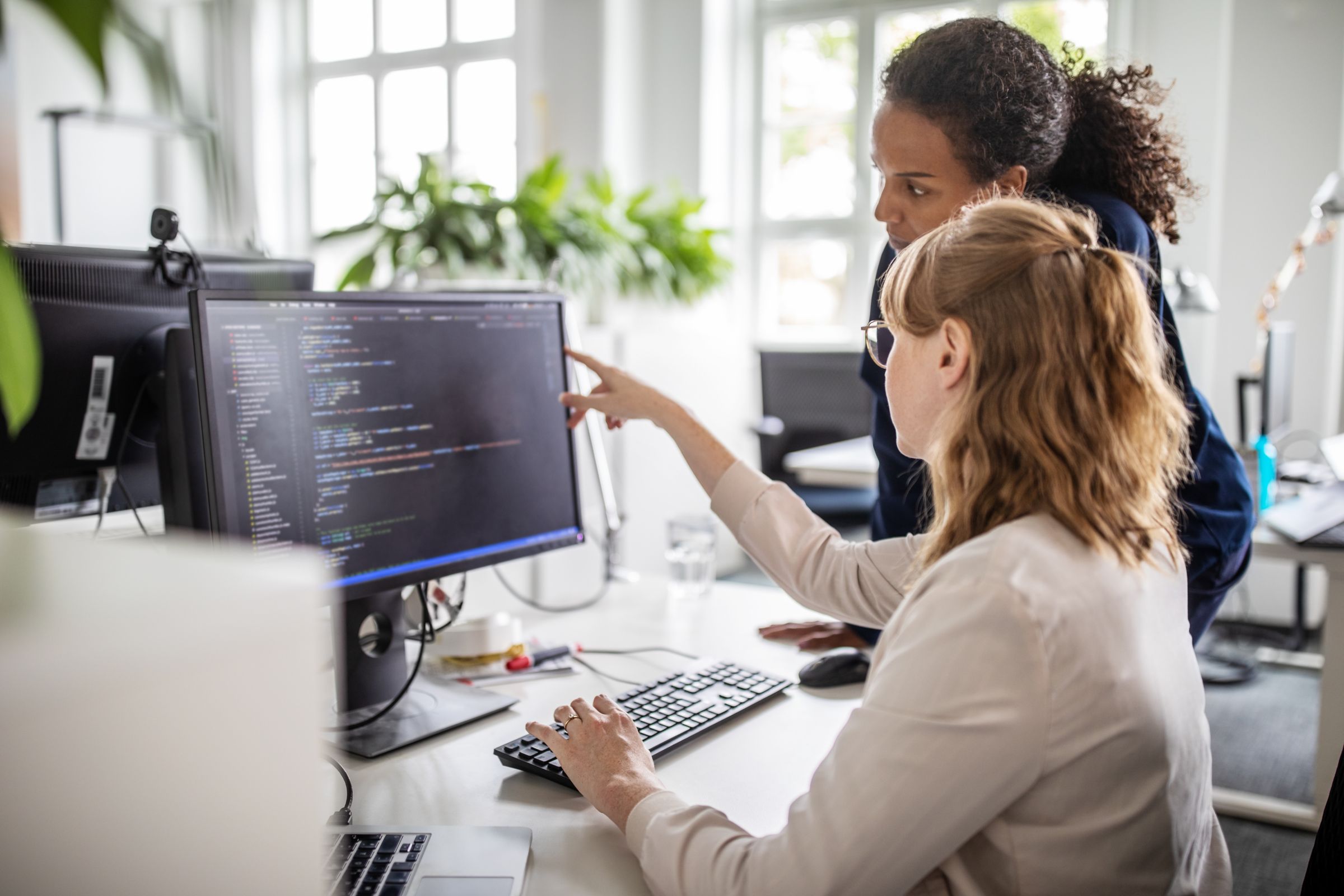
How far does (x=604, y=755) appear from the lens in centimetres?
94

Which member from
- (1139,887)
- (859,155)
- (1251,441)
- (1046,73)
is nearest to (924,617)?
(1139,887)

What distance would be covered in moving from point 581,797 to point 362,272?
282 centimetres

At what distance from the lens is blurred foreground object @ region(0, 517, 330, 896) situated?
1.36ft

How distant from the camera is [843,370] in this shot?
3885mm

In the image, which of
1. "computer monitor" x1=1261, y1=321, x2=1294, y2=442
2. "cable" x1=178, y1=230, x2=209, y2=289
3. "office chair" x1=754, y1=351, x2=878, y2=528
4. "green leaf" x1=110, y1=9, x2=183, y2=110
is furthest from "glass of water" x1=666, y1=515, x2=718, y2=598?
"office chair" x1=754, y1=351, x2=878, y2=528

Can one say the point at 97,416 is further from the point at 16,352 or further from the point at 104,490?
the point at 16,352

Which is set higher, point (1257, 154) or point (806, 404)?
point (1257, 154)

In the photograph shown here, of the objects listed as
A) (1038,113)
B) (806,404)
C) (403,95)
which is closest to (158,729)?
(1038,113)

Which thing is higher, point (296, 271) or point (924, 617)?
point (296, 271)

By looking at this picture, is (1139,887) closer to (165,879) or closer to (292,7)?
(165,879)

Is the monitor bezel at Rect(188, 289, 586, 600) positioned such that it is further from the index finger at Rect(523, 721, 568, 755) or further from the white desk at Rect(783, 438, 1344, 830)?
the white desk at Rect(783, 438, 1344, 830)

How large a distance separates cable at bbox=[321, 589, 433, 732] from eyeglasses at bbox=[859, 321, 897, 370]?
607 mm

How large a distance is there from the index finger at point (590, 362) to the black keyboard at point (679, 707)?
15.7 inches

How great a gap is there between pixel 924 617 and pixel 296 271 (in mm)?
1067
